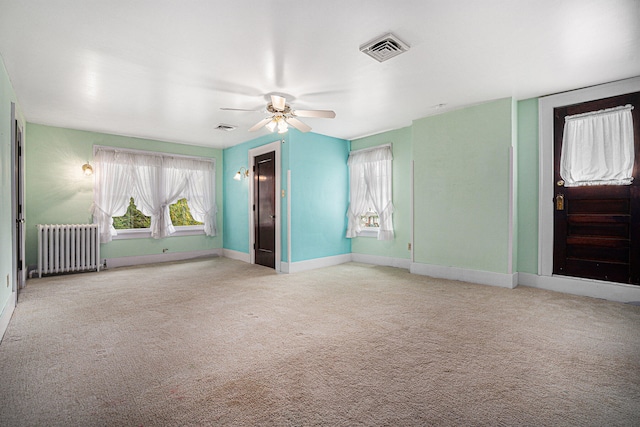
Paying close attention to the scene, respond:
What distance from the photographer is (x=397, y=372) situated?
208 centimetres

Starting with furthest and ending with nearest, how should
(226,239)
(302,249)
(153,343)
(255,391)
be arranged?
(226,239) < (302,249) < (153,343) < (255,391)

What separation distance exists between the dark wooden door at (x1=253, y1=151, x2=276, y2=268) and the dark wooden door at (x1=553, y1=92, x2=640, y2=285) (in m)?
4.39

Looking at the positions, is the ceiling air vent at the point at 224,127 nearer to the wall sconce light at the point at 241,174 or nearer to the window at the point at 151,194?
the wall sconce light at the point at 241,174

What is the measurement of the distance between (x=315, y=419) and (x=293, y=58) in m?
3.00

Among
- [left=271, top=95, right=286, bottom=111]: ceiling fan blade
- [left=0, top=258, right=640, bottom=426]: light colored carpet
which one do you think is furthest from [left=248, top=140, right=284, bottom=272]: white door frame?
[left=271, top=95, right=286, bottom=111]: ceiling fan blade

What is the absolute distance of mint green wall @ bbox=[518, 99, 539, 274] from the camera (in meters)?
4.25

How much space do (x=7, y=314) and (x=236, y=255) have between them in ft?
13.4

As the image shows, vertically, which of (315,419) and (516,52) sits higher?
(516,52)

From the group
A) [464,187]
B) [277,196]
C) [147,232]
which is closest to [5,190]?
[147,232]

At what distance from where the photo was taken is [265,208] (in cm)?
606

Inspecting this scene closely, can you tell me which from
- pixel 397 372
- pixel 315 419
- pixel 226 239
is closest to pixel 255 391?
pixel 315 419

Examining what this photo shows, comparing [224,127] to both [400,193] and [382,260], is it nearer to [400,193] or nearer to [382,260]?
[400,193]

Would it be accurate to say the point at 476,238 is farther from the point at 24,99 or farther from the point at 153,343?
the point at 24,99

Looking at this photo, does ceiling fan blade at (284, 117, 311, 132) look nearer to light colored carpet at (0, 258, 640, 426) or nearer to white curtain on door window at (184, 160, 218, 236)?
light colored carpet at (0, 258, 640, 426)
